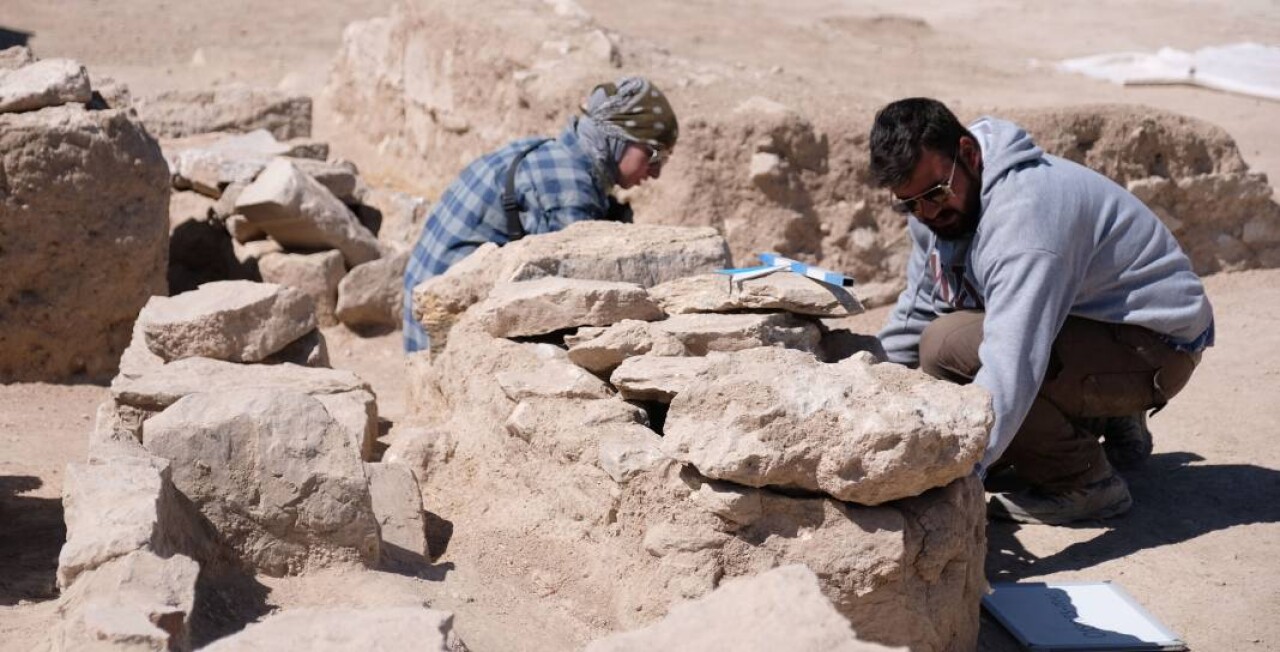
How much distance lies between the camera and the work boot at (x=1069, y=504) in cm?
410

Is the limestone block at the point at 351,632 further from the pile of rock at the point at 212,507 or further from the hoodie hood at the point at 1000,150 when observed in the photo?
the hoodie hood at the point at 1000,150

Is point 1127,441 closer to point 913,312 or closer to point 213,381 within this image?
point 913,312

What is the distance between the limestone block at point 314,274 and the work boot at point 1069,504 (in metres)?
3.76

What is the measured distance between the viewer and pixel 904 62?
38.2ft

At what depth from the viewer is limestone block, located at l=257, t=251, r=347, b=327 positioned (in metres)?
6.60

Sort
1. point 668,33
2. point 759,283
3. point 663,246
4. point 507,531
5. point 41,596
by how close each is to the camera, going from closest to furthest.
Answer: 1. point 41,596
2. point 507,531
3. point 759,283
4. point 663,246
5. point 668,33

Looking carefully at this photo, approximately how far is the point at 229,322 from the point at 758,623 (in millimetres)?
2883

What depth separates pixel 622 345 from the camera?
11.8 feet

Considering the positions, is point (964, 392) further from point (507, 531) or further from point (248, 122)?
point (248, 122)

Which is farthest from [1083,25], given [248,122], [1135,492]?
[1135,492]

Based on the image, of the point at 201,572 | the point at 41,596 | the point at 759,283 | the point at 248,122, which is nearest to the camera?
the point at 201,572

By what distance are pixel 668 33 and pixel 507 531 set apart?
28.1ft

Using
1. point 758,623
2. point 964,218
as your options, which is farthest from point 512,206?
point 758,623

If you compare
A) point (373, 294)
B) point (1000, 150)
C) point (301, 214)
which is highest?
point (1000, 150)
